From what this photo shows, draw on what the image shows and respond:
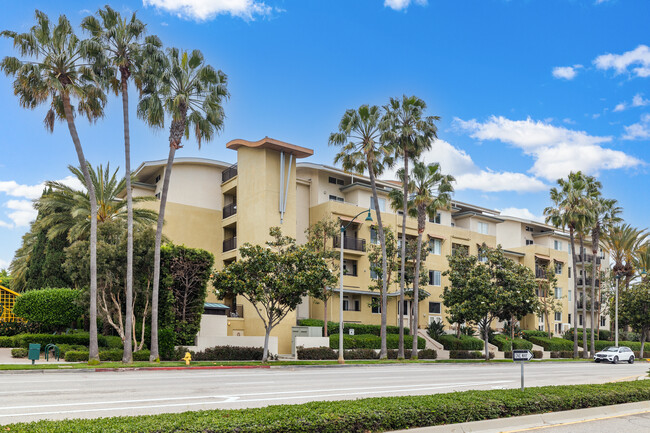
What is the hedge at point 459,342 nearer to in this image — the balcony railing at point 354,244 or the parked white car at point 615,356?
the parked white car at point 615,356

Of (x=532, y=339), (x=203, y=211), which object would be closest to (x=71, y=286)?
(x=203, y=211)

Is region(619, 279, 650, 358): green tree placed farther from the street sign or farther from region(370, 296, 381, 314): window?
the street sign

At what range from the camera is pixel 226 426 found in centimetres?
872

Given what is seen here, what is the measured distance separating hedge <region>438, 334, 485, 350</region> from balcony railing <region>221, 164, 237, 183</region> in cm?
2182

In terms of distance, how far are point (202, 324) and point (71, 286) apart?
11.4 m

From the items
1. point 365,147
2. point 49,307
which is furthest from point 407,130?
point 49,307

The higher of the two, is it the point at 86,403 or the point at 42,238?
the point at 42,238

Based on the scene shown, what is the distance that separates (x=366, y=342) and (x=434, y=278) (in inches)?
625

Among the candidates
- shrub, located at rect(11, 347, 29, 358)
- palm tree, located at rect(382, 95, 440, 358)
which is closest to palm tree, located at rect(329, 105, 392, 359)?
palm tree, located at rect(382, 95, 440, 358)

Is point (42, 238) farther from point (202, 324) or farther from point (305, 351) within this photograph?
point (305, 351)

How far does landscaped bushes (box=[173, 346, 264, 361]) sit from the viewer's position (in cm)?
3190

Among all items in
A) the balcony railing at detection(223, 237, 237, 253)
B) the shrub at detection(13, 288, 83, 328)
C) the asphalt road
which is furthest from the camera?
the balcony railing at detection(223, 237, 237, 253)

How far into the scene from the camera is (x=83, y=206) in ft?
127

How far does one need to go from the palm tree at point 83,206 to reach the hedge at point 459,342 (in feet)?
83.2
